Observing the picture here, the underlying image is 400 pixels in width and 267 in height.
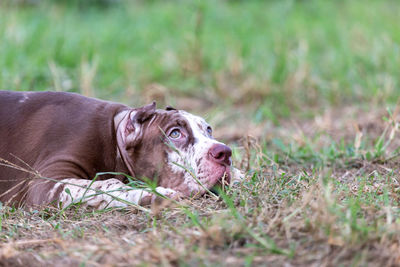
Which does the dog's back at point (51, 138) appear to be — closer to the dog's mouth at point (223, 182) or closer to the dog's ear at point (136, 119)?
the dog's ear at point (136, 119)

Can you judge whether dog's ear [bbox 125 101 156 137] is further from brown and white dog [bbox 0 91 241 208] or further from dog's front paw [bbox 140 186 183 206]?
dog's front paw [bbox 140 186 183 206]

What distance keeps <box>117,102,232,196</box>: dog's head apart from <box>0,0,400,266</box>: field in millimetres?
132

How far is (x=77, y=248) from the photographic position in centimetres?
243

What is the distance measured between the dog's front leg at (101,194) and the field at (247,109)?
67 millimetres

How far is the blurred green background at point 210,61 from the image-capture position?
20.9ft

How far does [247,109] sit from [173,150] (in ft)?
11.5

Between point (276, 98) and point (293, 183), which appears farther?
point (276, 98)

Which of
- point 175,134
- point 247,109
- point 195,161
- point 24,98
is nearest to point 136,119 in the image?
point 175,134

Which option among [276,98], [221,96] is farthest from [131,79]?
[276,98]

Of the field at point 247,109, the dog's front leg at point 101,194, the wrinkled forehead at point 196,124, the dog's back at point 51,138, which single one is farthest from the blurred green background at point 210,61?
the dog's front leg at point 101,194

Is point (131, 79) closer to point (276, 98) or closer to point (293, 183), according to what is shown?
point (276, 98)

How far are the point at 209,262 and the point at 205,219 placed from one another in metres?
0.46

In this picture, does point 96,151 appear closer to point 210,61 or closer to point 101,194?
point 101,194

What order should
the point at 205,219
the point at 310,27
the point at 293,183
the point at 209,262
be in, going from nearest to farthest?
1. the point at 209,262
2. the point at 205,219
3. the point at 293,183
4. the point at 310,27
